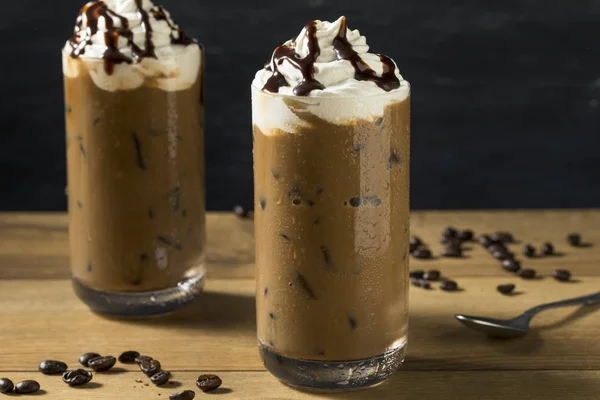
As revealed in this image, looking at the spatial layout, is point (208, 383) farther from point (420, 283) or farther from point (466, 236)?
point (466, 236)

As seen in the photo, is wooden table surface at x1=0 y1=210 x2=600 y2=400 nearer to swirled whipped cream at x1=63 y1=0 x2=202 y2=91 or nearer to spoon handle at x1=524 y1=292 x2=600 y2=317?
spoon handle at x1=524 y1=292 x2=600 y2=317

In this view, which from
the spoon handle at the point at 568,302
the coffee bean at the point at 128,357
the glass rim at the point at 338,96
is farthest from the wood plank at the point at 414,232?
the glass rim at the point at 338,96

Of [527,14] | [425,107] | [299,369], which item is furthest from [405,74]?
[299,369]


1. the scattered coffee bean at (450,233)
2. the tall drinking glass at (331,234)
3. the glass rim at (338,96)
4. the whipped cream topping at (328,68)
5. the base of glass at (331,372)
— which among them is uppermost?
the whipped cream topping at (328,68)

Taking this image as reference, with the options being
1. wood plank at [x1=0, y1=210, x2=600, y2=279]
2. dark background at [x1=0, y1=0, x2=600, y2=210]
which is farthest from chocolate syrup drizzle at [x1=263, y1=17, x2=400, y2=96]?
dark background at [x1=0, y1=0, x2=600, y2=210]

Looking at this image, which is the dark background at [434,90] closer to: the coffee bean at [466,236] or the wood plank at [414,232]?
the wood plank at [414,232]

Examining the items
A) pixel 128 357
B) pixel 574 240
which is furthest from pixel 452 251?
pixel 128 357
